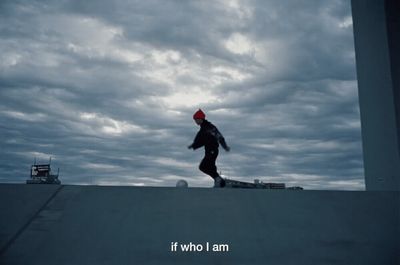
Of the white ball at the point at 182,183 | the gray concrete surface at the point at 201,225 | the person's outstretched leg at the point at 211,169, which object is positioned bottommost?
the gray concrete surface at the point at 201,225

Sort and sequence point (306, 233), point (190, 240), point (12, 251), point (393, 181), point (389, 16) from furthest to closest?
point (393, 181)
point (389, 16)
point (306, 233)
point (190, 240)
point (12, 251)

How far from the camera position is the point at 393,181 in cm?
790

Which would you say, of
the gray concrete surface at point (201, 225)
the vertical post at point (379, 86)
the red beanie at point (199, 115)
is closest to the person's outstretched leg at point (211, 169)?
the red beanie at point (199, 115)

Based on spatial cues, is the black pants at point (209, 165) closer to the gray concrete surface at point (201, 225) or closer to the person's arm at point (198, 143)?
the person's arm at point (198, 143)

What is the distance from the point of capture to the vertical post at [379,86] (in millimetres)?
7238

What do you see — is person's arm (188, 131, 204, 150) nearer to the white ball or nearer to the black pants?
the black pants

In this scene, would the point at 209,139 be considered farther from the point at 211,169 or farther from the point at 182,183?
the point at 182,183

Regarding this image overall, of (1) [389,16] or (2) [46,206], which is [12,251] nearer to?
(2) [46,206]

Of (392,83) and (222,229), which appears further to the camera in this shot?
(392,83)

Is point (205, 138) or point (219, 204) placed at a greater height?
point (205, 138)

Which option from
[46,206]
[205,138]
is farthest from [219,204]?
[46,206]

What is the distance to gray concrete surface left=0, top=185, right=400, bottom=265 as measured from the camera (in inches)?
171

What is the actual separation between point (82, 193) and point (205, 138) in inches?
115

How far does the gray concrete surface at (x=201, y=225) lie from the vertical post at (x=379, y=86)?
2.08 m
